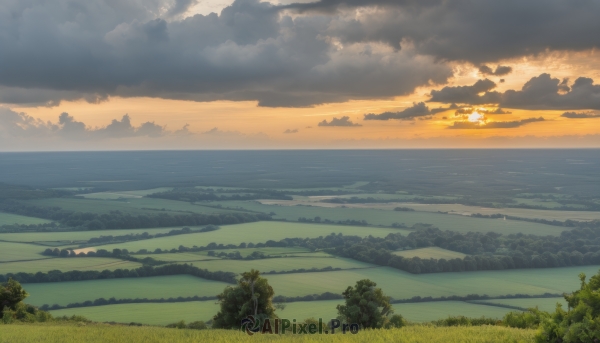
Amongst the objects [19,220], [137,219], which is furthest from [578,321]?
[19,220]

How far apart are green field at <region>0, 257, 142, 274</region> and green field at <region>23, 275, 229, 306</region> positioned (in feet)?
31.5

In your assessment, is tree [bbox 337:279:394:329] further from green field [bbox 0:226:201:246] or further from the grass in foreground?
green field [bbox 0:226:201:246]

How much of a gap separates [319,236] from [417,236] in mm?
26432

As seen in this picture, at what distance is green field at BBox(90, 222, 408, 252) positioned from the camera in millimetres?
140875

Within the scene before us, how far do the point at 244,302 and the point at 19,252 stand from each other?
A: 110619 mm

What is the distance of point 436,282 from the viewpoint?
96.2 m

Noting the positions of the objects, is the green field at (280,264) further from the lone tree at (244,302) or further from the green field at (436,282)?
the lone tree at (244,302)

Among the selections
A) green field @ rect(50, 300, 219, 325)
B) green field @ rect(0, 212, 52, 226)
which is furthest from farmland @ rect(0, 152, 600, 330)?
green field @ rect(0, 212, 52, 226)

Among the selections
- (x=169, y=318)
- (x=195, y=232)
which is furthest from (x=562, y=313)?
(x=195, y=232)

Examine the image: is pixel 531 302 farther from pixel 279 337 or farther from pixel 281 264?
pixel 279 337

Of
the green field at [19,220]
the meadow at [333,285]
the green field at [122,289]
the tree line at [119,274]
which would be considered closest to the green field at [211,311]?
the green field at [122,289]

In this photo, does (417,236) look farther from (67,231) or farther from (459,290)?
(67,231)

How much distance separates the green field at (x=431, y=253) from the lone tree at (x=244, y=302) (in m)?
86.7

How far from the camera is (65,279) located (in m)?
98.4
